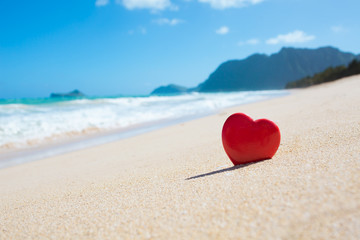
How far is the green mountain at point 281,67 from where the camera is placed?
116 meters

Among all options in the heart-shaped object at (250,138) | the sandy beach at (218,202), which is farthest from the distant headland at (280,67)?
the heart-shaped object at (250,138)

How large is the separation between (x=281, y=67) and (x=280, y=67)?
580mm

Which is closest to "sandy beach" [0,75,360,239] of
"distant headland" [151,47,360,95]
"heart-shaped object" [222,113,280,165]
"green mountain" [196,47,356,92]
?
"heart-shaped object" [222,113,280,165]

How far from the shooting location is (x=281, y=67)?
120 m

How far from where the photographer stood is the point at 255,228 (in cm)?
113

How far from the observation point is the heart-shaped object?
6.82 ft

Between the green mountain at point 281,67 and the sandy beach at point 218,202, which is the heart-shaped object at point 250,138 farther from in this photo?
the green mountain at point 281,67

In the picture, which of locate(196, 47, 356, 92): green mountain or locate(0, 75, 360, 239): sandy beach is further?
locate(196, 47, 356, 92): green mountain

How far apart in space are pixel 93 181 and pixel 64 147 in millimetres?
4295

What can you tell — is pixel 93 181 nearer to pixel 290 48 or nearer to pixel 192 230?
pixel 192 230

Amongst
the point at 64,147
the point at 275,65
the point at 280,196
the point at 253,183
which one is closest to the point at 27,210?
the point at 253,183

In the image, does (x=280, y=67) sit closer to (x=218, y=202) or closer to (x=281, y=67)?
(x=281, y=67)

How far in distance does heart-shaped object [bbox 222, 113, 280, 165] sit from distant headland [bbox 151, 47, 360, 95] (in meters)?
108

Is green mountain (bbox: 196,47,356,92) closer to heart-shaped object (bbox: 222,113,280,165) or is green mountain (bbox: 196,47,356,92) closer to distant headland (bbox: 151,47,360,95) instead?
distant headland (bbox: 151,47,360,95)
